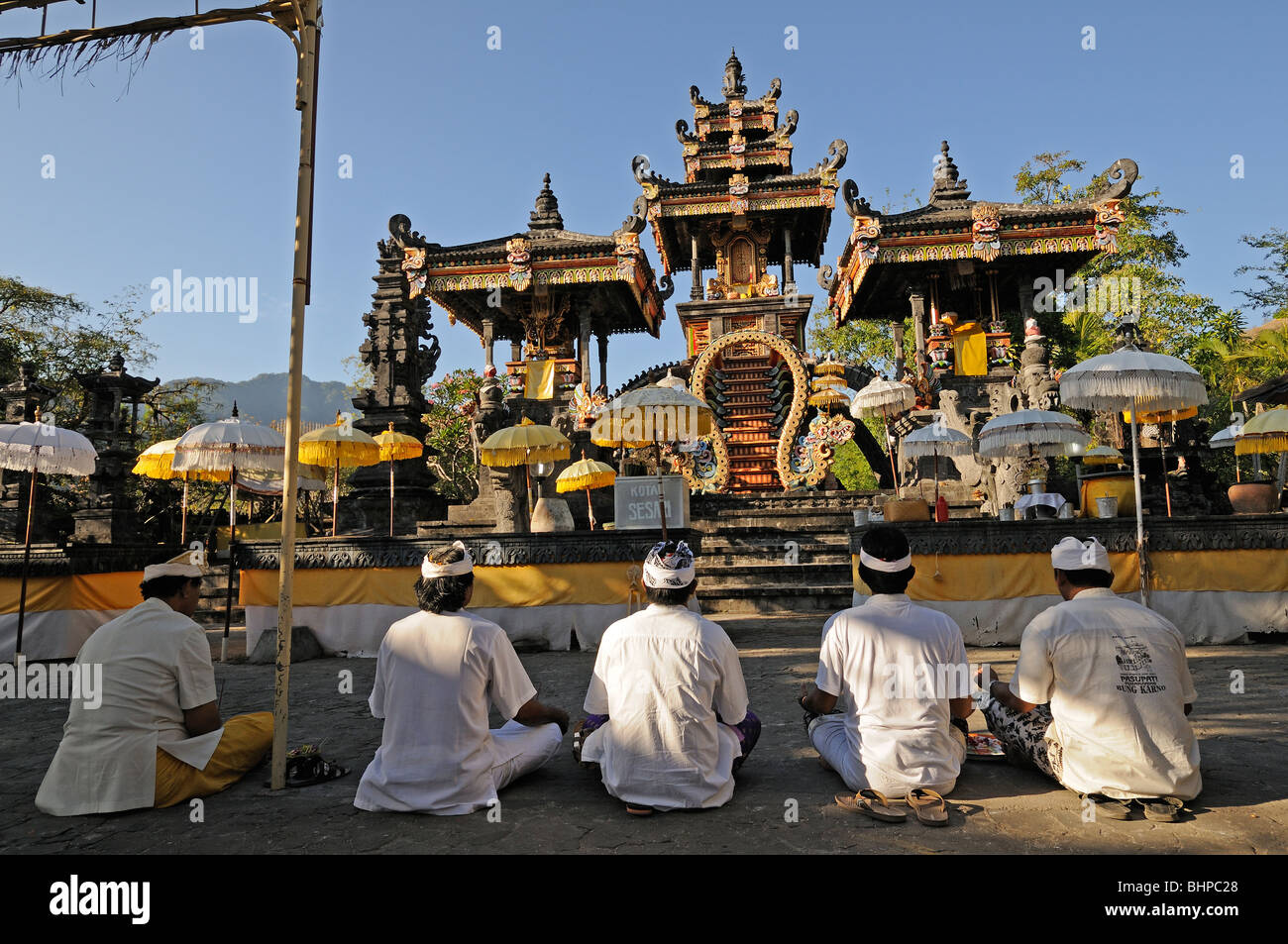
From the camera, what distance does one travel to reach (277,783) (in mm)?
3840

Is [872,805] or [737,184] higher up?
[737,184]

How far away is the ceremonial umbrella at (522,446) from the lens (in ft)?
34.9

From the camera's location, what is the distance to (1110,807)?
3193 mm

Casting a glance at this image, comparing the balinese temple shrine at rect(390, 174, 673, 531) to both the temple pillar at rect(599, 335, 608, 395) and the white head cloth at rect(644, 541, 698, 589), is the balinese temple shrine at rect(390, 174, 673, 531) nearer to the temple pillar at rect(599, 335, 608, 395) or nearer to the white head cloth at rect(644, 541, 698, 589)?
the temple pillar at rect(599, 335, 608, 395)

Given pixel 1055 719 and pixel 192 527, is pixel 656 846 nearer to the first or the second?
pixel 1055 719

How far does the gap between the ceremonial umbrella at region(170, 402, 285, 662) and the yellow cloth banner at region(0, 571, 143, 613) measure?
5.41 ft

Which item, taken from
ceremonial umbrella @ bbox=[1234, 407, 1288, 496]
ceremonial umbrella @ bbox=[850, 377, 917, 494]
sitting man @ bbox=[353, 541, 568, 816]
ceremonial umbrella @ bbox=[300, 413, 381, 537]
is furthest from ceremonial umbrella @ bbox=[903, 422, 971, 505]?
sitting man @ bbox=[353, 541, 568, 816]

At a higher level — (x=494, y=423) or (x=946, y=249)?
(x=946, y=249)

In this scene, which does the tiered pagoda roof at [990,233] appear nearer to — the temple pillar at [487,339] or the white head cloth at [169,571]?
the temple pillar at [487,339]

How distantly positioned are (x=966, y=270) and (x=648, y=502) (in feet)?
41.5

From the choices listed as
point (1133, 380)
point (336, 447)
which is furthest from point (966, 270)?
point (336, 447)

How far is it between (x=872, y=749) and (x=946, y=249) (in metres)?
16.7

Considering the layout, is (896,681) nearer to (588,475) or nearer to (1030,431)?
(1030,431)

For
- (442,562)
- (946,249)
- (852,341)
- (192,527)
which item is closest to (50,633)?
(442,562)
